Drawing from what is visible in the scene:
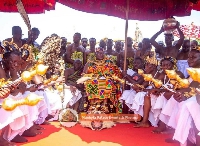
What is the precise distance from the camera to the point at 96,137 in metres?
4.91

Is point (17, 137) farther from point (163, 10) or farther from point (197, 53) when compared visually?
point (163, 10)

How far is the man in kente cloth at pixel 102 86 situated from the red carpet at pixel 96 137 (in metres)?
0.88

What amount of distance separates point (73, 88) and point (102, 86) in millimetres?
809

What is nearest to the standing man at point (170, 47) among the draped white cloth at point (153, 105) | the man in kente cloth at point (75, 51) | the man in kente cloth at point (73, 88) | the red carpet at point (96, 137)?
the draped white cloth at point (153, 105)

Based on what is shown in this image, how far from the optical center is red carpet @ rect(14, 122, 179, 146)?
4531mm

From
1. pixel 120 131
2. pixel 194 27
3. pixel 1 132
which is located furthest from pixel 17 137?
pixel 194 27

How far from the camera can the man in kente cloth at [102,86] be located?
21.1 ft

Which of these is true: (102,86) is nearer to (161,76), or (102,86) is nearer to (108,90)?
(108,90)

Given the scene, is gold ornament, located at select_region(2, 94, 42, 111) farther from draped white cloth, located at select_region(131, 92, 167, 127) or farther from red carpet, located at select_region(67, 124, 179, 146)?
draped white cloth, located at select_region(131, 92, 167, 127)

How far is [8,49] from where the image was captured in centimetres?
437

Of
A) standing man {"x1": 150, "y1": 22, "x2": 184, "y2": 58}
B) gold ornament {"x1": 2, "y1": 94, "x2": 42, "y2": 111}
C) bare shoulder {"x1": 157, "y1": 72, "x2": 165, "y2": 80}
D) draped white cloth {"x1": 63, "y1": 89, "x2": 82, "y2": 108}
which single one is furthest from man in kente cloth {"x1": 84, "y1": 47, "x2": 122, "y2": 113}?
gold ornament {"x1": 2, "y1": 94, "x2": 42, "y2": 111}

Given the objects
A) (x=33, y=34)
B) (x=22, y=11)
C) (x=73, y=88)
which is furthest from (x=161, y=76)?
(x=22, y=11)

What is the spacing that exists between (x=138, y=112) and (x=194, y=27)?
5532 mm

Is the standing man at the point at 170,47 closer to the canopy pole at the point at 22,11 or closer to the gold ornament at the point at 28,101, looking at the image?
the canopy pole at the point at 22,11
